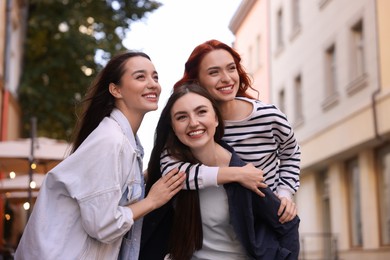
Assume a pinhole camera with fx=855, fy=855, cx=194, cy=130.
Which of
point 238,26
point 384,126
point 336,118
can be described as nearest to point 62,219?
point 384,126

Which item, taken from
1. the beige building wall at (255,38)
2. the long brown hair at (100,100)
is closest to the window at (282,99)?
the beige building wall at (255,38)

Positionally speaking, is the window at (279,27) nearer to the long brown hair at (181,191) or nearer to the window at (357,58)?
the window at (357,58)

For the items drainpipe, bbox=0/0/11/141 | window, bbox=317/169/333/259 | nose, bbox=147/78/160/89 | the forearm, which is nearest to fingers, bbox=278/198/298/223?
the forearm

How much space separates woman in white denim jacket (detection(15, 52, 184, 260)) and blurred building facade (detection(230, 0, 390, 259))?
16.8m

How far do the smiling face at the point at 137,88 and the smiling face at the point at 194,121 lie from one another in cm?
13

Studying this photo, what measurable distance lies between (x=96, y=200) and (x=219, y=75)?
1111 millimetres

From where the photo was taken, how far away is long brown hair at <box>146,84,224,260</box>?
4.01 m

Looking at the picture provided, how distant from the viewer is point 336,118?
24625mm

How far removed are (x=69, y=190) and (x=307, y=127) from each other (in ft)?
81.4

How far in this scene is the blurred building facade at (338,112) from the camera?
70.3 ft

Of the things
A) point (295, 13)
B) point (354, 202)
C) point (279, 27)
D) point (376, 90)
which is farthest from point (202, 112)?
point (279, 27)

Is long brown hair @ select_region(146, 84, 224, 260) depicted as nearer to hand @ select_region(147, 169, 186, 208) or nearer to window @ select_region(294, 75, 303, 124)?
hand @ select_region(147, 169, 186, 208)

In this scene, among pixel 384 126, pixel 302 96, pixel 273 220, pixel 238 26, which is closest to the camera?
pixel 273 220

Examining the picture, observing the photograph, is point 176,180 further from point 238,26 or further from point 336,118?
point 238,26
